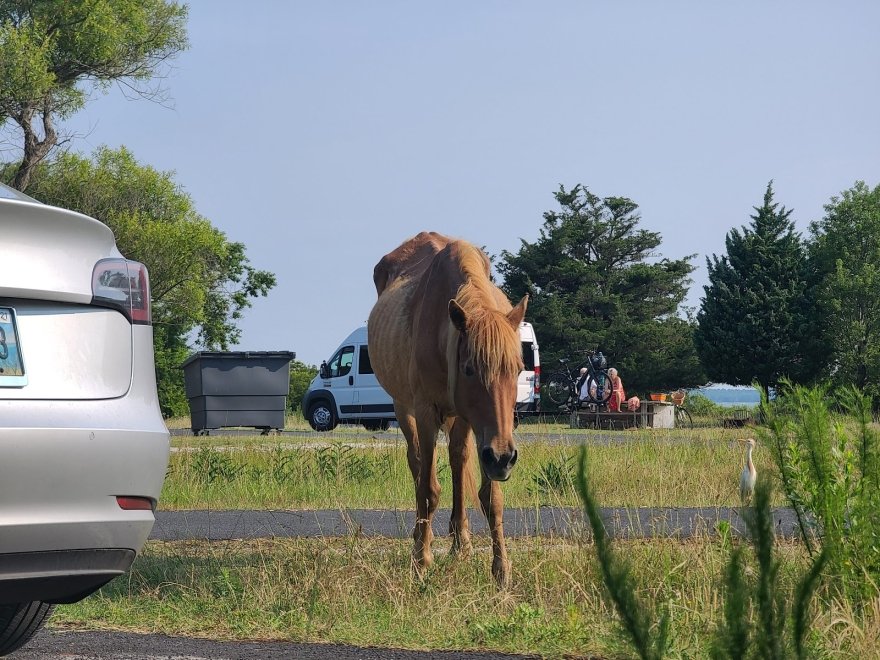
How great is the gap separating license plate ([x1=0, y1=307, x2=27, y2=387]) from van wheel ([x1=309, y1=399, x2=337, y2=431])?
2848cm

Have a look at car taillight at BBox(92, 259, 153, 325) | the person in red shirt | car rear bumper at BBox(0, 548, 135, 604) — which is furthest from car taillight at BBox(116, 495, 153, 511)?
the person in red shirt

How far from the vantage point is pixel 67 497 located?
3816mm

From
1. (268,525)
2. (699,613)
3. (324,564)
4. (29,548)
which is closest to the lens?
(29,548)

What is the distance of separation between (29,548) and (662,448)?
11.8m

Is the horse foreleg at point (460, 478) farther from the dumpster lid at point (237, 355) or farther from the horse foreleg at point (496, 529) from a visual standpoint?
the dumpster lid at point (237, 355)

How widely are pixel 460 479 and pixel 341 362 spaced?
24.9 metres

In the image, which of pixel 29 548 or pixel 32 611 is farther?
pixel 32 611

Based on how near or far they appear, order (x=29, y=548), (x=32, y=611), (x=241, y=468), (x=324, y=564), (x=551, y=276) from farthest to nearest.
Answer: (x=551, y=276) → (x=241, y=468) → (x=324, y=564) → (x=32, y=611) → (x=29, y=548)

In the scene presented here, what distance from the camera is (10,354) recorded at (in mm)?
3846

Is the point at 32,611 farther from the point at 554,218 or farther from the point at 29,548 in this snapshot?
the point at 554,218

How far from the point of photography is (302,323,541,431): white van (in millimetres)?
31641

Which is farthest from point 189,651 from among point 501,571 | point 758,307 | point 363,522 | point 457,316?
point 758,307

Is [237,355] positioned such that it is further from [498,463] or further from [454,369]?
[498,463]

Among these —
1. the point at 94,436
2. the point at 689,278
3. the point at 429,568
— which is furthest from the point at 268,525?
the point at 689,278
